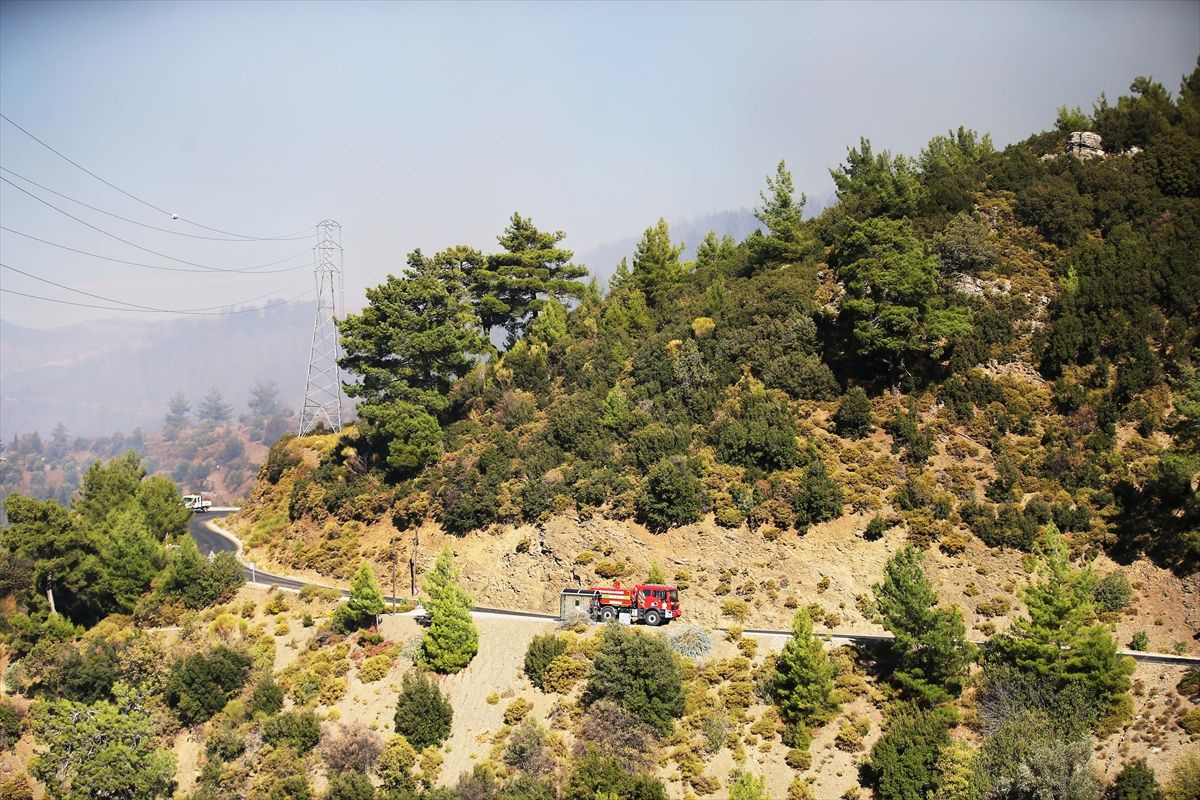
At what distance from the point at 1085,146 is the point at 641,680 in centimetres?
5428

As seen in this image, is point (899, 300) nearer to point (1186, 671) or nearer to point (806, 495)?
point (806, 495)

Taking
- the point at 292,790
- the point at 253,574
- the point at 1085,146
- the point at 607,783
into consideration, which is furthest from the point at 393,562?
the point at 1085,146

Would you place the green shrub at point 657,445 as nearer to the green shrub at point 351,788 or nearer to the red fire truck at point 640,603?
the red fire truck at point 640,603

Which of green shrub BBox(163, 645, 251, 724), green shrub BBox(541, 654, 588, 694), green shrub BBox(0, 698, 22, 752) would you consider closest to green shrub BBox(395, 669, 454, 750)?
green shrub BBox(541, 654, 588, 694)

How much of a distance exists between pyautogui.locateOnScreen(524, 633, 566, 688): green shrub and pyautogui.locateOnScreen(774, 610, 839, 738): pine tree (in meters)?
11.1

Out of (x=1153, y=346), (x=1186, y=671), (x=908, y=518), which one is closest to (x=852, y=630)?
(x=908, y=518)

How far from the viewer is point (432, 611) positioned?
46031 mm

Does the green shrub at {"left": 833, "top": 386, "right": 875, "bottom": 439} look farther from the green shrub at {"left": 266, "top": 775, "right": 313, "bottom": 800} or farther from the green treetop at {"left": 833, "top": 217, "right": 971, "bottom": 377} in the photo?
the green shrub at {"left": 266, "top": 775, "right": 313, "bottom": 800}

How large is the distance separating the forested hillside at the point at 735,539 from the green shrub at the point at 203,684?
0.67 ft

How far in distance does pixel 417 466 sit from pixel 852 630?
3143 cm

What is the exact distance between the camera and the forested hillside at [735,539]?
37.6 metres

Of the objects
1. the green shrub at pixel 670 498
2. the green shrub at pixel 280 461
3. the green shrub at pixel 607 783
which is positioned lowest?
the green shrub at pixel 607 783

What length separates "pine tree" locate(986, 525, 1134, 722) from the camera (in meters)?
35.2

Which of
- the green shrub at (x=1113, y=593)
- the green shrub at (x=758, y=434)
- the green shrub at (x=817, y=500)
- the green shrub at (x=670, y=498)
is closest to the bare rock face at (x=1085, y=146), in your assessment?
the green shrub at (x=758, y=434)
